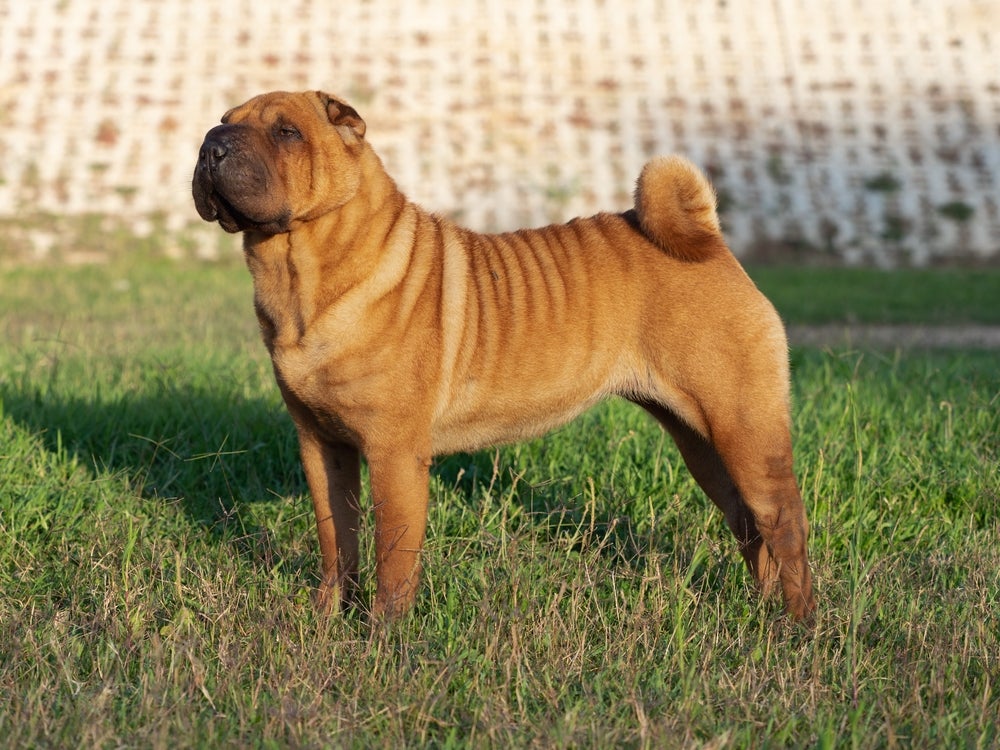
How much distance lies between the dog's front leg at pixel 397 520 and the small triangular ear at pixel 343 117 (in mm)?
1089

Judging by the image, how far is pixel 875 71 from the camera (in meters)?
16.8

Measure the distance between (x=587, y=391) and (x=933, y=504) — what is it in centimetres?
164

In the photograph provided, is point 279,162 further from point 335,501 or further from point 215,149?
point 335,501

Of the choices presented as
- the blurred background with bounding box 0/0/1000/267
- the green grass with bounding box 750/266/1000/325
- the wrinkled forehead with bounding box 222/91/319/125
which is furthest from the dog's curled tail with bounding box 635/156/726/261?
the blurred background with bounding box 0/0/1000/267

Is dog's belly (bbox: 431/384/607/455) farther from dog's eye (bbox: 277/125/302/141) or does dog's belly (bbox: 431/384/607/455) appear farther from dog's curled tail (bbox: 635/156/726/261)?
dog's eye (bbox: 277/125/302/141)

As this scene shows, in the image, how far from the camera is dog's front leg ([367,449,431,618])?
3705mm

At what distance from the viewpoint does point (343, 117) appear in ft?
12.8

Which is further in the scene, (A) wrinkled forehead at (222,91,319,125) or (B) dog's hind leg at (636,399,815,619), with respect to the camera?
(B) dog's hind leg at (636,399,815,619)

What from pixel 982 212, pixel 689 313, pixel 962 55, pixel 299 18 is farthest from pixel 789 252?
pixel 689 313

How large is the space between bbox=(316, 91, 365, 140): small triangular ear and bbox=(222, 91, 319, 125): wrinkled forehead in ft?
0.13

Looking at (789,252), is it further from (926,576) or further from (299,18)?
(926,576)

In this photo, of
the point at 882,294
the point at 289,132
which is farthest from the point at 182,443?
the point at 882,294

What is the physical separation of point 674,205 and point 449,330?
0.94 meters

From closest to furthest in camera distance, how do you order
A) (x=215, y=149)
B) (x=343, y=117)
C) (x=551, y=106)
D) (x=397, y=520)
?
1. (x=215, y=149)
2. (x=397, y=520)
3. (x=343, y=117)
4. (x=551, y=106)
